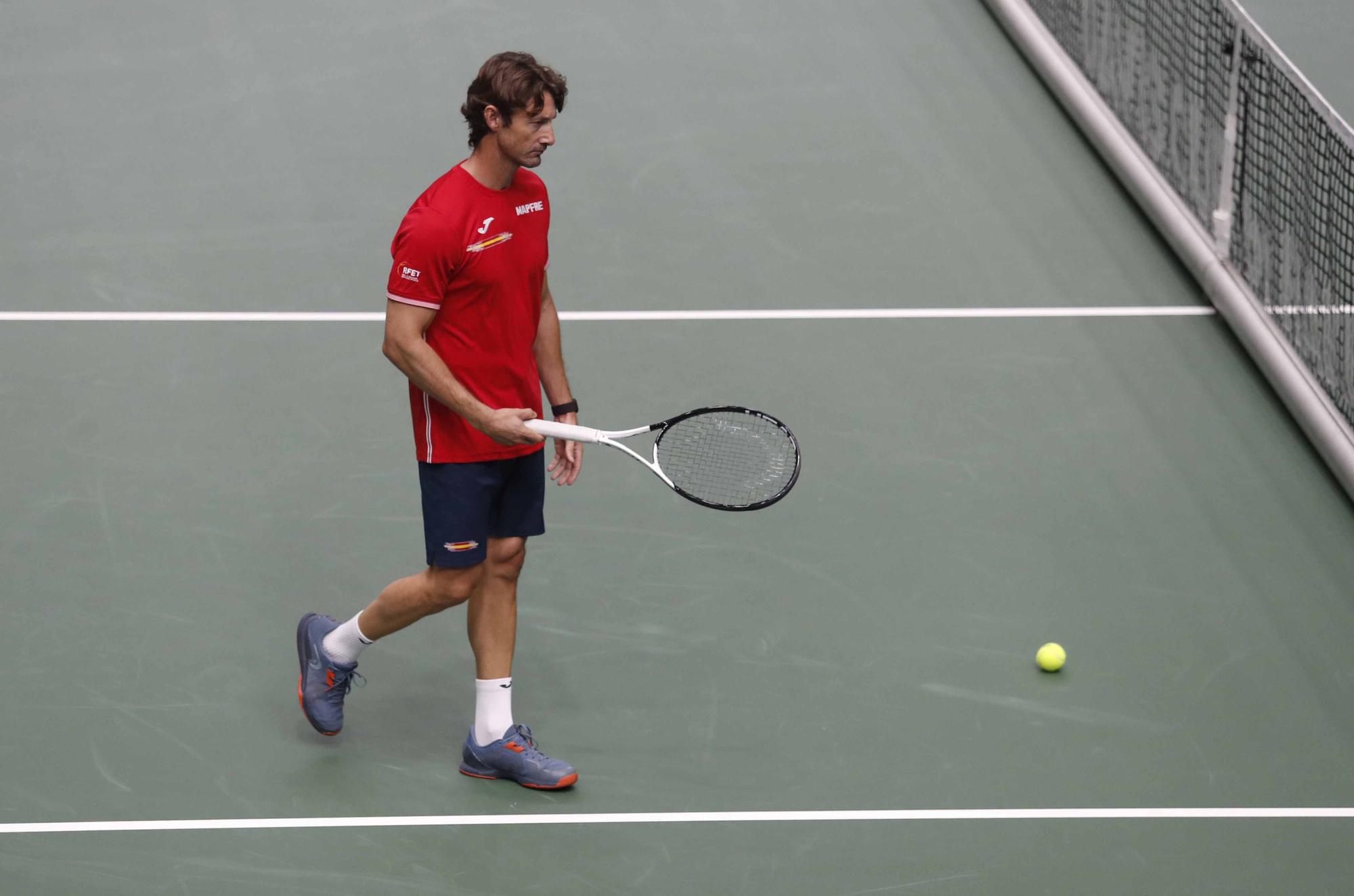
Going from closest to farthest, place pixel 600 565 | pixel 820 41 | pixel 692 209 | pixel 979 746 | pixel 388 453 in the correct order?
pixel 979 746, pixel 600 565, pixel 388 453, pixel 692 209, pixel 820 41

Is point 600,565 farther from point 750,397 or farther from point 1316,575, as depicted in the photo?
point 1316,575

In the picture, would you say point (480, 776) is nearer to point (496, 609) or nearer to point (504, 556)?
point (496, 609)

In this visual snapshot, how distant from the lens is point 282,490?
5527 millimetres

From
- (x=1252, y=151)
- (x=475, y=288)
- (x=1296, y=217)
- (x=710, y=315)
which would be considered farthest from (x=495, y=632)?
(x=1252, y=151)

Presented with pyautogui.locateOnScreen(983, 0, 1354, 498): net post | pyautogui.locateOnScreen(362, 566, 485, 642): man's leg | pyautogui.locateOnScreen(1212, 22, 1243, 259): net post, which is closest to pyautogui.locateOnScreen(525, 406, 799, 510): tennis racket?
pyautogui.locateOnScreen(362, 566, 485, 642): man's leg

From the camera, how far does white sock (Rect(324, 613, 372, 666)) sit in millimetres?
4551

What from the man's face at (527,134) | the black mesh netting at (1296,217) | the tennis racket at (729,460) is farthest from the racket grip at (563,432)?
the black mesh netting at (1296,217)

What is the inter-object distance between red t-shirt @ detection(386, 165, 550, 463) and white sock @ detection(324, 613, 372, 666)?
1.84ft

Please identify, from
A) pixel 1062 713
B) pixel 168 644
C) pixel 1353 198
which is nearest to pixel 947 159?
pixel 1353 198

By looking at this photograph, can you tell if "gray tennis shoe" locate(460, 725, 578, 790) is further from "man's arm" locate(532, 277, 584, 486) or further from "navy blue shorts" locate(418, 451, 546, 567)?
"man's arm" locate(532, 277, 584, 486)

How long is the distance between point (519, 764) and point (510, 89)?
67.9 inches

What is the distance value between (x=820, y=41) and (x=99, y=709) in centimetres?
474

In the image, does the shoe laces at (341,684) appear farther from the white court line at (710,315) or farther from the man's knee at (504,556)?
the white court line at (710,315)

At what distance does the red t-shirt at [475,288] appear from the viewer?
403 centimetres
